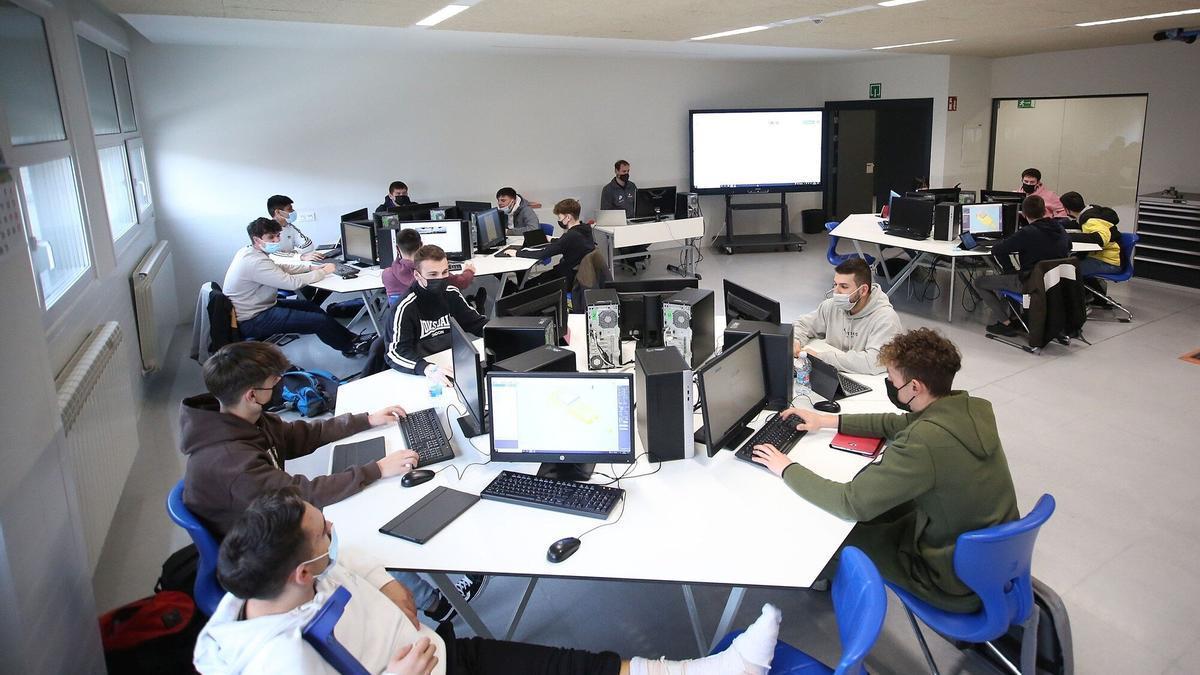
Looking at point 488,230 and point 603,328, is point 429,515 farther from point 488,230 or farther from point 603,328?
point 488,230

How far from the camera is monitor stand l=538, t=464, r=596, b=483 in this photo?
8.75 ft

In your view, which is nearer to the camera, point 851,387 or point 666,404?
point 666,404

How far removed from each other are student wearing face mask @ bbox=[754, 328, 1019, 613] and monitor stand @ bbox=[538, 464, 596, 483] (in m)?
0.68

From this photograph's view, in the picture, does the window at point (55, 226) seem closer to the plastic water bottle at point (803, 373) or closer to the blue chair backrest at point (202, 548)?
the blue chair backrest at point (202, 548)

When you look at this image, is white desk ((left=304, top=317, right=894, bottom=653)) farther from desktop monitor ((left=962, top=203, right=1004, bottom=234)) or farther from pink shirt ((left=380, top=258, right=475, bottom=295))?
desktop monitor ((left=962, top=203, right=1004, bottom=234))

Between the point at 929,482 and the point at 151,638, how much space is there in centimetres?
248

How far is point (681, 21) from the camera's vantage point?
5617 mm

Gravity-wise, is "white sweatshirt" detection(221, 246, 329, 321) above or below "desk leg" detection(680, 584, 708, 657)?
above

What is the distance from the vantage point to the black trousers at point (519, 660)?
2.06 m

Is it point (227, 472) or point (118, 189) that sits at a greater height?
point (118, 189)

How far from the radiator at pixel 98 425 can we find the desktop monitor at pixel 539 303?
5.94ft

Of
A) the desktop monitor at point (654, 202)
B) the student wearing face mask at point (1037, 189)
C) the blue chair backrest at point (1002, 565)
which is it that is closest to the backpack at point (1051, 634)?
the blue chair backrest at point (1002, 565)

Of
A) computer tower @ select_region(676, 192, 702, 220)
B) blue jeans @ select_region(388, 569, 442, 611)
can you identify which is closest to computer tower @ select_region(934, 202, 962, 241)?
computer tower @ select_region(676, 192, 702, 220)

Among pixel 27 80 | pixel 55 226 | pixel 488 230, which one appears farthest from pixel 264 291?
pixel 488 230
